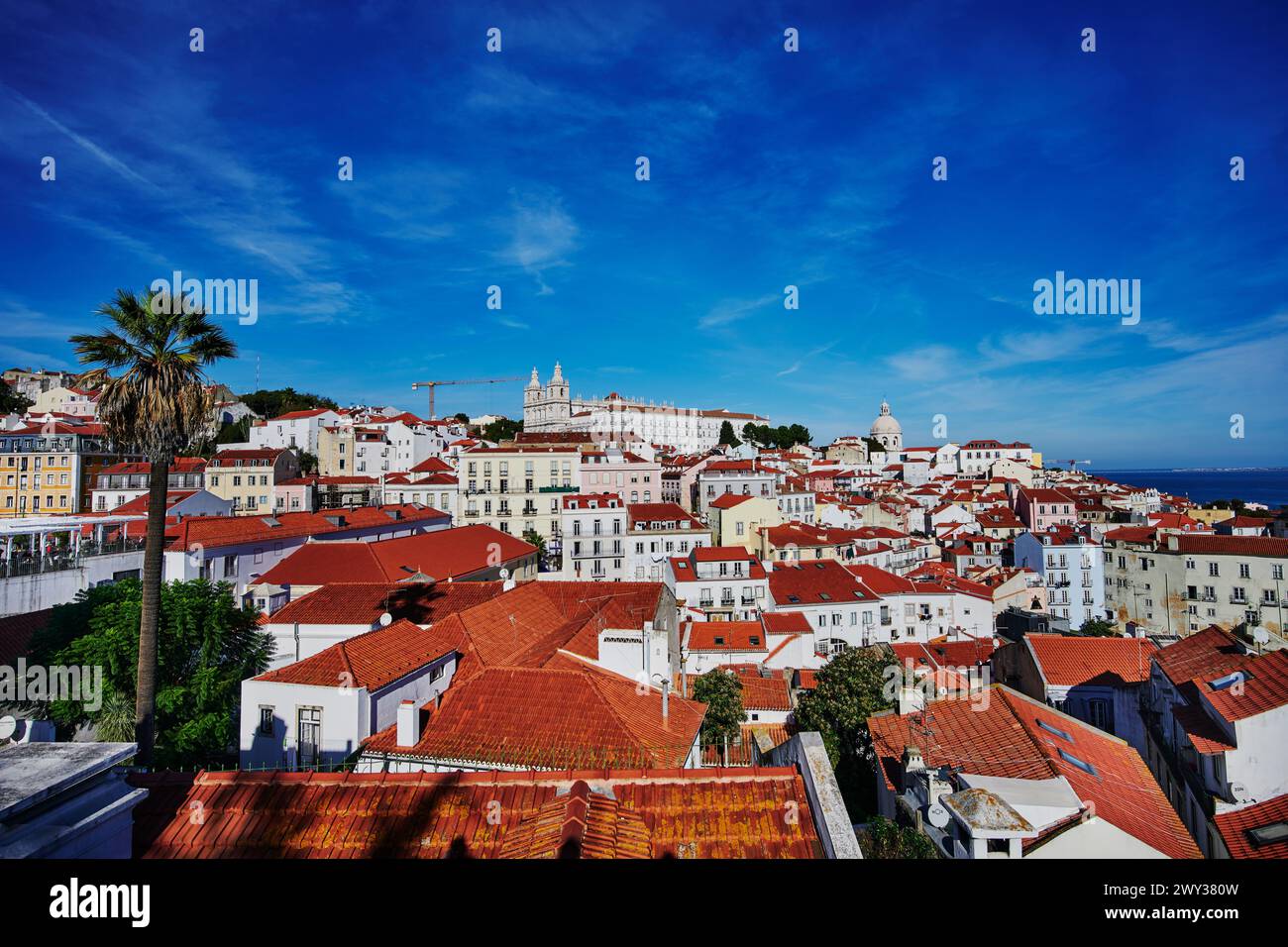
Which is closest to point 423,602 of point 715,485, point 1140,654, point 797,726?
point 797,726

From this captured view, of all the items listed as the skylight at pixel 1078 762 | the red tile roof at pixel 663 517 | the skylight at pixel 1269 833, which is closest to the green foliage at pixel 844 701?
the skylight at pixel 1078 762

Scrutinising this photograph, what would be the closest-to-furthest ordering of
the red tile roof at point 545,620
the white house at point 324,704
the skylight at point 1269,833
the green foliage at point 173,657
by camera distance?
1. the skylight at point 1269,833
2. the white house at point 324,704
3. the green foliage at point 173,657
4. the red tile roof at point 545,620

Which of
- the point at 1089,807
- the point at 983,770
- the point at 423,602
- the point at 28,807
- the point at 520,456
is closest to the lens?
the point at 28,807

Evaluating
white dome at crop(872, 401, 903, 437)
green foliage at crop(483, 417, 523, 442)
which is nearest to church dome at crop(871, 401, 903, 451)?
white dome at crop(872, 401, 903, 437)

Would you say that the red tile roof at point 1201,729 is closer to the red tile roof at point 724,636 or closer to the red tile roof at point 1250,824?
the red tile roof at point 1250,824

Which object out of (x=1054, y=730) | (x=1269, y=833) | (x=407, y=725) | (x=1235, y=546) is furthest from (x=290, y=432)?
(x=1235, y=546)

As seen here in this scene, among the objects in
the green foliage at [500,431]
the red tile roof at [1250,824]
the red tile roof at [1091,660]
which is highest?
the green foliage at [500,431]
